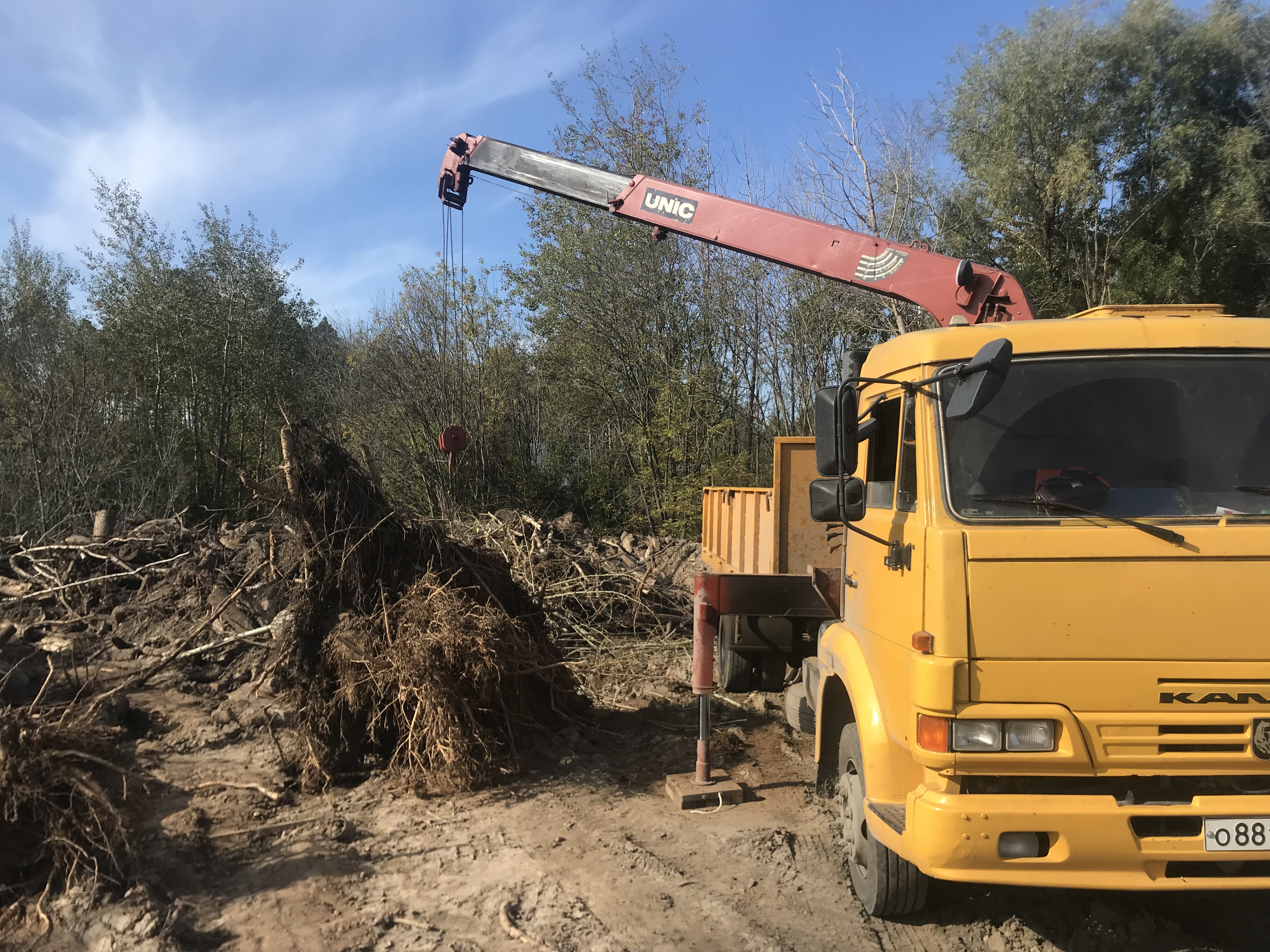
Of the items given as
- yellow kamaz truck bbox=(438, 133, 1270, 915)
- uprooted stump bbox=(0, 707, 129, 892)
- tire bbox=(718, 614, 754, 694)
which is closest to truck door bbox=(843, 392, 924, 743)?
Result: yellow kamaz truck bbox=(438, 133, 1270, 915)

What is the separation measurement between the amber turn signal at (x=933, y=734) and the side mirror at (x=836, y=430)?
104cm

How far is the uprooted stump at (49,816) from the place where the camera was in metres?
3.96

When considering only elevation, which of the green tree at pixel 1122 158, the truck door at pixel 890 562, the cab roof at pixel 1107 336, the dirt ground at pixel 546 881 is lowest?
the dirt ground at pixel 546 881

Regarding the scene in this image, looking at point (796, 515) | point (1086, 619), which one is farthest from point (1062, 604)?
point (796, 515)

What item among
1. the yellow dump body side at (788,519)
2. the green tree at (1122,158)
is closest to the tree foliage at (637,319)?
the green tree at (1122,158)

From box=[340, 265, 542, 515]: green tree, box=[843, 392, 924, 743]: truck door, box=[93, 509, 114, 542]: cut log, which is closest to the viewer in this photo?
box=[843, 392, 924, 743]: truck door

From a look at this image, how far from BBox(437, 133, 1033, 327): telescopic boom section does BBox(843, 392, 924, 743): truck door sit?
1.10 m

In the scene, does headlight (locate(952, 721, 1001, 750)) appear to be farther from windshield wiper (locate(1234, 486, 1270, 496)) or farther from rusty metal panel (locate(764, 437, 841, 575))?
rusty metal panel (locate(764, 437, 841, 575))

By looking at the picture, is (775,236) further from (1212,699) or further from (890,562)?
(1212,699)

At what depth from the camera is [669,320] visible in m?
17.9

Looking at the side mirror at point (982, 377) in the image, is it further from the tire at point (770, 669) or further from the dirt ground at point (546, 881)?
the tire at point (770, 669)

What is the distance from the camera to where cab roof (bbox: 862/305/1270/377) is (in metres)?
3.27

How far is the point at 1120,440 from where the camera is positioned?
3188 millimetres

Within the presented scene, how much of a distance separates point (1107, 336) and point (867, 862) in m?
2.50
